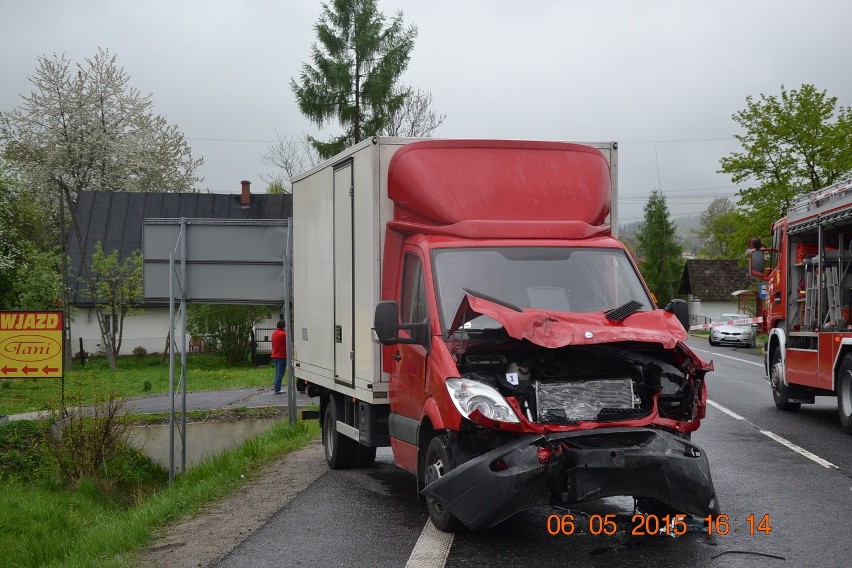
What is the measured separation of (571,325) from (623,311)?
0.62 meters

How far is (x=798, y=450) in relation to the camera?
12.3 metres

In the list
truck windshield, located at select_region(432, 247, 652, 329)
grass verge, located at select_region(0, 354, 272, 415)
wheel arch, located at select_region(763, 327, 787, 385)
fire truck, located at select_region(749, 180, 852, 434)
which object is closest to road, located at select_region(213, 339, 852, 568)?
truck windshield, located at select_region(432, 247, 652, 329)

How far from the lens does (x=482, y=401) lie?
6.97 m

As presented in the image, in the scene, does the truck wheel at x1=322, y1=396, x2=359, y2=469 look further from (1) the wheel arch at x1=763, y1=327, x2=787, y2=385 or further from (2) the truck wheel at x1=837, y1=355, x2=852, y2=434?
(1) the wheel arch at x1=763, y1=327, x2=787, y2=385

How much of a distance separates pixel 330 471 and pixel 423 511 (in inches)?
117

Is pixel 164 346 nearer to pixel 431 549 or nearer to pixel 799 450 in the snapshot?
pixel 799 450

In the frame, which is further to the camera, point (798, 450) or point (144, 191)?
point (144, 191)

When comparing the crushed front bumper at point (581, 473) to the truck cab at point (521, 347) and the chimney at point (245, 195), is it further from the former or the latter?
the chimney at point (245, 195)

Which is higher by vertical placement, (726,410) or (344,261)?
(344,261)

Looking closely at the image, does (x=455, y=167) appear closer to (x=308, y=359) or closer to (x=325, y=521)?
(x=325, y=521)

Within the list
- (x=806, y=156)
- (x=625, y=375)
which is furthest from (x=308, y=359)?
(x=806, y=156)

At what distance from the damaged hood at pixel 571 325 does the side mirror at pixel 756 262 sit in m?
Answer: 9.64
